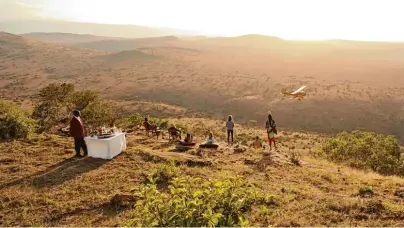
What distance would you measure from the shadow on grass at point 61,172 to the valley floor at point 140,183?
29 mm

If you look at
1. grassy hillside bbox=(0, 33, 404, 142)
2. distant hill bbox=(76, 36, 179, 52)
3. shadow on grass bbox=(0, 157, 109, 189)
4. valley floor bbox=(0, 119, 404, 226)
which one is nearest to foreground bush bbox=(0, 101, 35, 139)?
valley floor bbox=(0, 119, 404, 226)

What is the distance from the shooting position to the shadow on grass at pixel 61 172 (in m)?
10.8

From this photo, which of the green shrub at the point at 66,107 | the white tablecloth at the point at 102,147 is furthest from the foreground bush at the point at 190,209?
the green shrub at the point at 66,107

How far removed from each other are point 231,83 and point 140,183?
54548 mm

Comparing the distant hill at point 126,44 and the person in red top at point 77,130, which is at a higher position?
the distant hill at point 126,44

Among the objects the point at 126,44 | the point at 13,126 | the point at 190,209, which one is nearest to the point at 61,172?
the point at 13,126

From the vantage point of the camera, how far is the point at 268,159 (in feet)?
47.2

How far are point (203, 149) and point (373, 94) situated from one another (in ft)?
143

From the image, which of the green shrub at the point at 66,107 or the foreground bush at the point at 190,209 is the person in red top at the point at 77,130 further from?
the green shrub at the point at 66,107

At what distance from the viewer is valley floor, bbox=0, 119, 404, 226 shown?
8562 millimetres

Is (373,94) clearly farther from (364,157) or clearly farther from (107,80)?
(107,80)

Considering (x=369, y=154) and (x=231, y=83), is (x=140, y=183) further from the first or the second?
(x=231, y=83)

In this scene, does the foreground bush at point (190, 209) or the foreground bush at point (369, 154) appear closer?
the foreground bush at point (190, 209)

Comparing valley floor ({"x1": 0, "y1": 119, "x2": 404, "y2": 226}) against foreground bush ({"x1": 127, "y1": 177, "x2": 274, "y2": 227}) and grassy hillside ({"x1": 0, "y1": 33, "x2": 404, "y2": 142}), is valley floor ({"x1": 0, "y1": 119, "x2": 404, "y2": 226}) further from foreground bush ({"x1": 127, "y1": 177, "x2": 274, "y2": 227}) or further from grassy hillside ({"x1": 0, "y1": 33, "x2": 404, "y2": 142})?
grassy hillside ({"x1": 0, "y1": 33, "x2": 404, "y2": 142})
